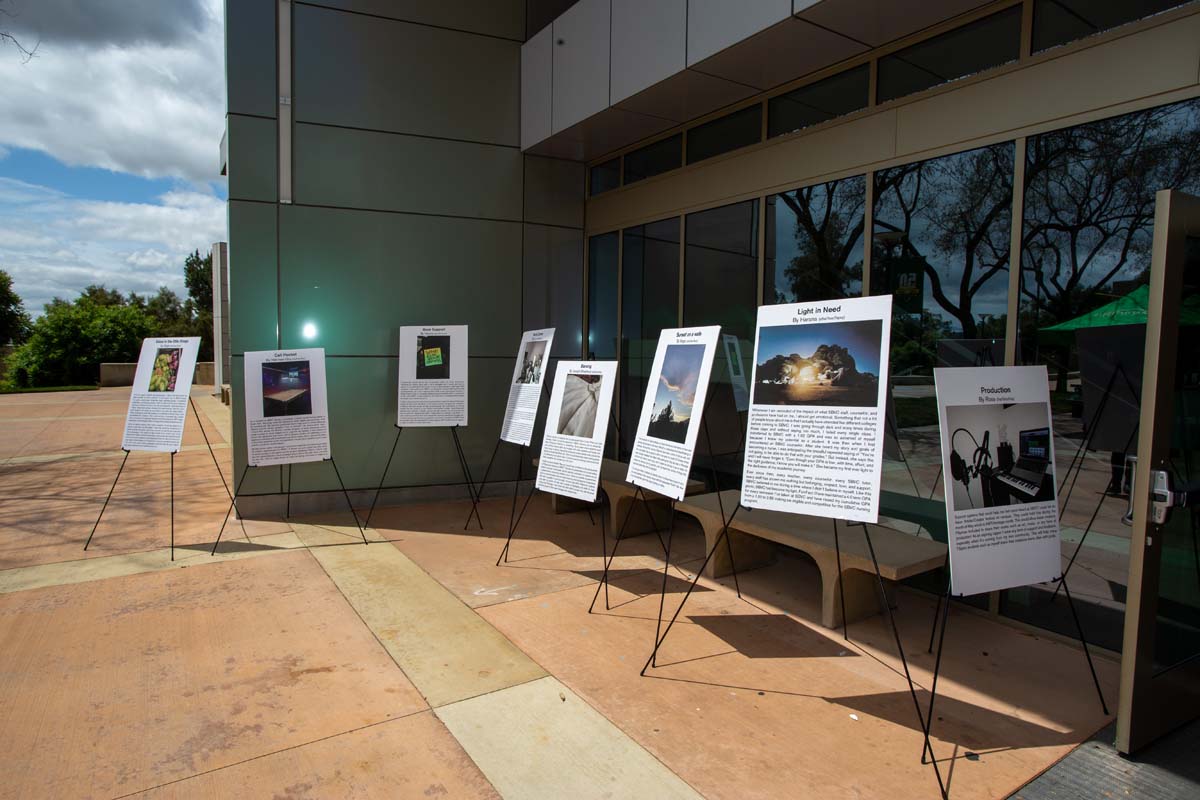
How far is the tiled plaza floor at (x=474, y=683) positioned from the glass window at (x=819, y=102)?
3.64m

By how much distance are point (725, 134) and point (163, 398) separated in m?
5.57

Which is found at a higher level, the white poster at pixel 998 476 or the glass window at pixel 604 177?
the glass window at pixel 604 177

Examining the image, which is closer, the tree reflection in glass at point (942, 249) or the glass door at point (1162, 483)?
the glass door at point (1162, 483)

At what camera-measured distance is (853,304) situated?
340 centimetres

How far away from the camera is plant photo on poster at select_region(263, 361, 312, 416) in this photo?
20.3ft

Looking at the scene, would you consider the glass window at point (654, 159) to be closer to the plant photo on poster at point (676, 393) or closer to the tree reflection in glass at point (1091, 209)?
the plant photo on poster at point (676, 393)

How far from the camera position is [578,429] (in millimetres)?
5094

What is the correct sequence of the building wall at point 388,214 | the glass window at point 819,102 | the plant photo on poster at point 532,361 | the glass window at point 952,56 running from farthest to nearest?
1. the building wall at point 388,214
2. the plant photo on poster at point 532,361
3. the glass window at point 819,102
4. the glass window at point 952,56

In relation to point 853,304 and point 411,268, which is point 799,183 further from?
point 411,268

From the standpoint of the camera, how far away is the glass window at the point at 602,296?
793 cm

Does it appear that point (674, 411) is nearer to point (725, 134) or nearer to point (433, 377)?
point (725, 134)

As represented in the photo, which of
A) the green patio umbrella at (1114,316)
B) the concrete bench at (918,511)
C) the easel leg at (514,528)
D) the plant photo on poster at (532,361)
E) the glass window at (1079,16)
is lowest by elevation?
the easel leg at (514,528)

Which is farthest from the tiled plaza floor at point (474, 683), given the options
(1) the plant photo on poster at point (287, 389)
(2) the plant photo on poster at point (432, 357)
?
(2) the plant photo on poster at point (432, 357)

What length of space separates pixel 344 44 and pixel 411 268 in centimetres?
235
